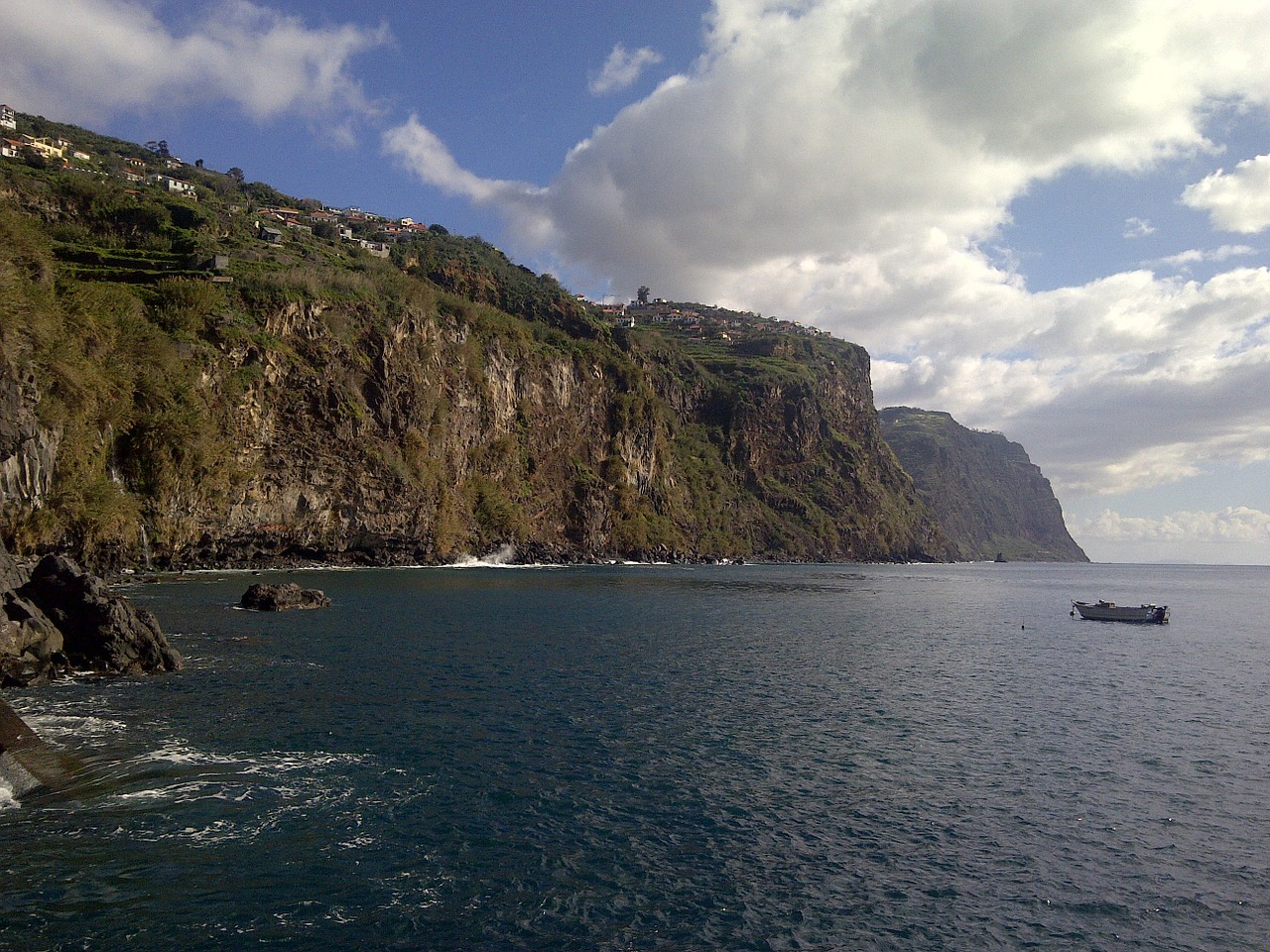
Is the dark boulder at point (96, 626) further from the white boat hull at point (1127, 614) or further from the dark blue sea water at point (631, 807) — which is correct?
the white boat hull at point (1127, 614)

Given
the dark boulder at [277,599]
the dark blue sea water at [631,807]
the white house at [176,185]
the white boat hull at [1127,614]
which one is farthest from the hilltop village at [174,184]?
the white boat hull at [1127,614]

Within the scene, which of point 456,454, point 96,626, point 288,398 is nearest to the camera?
point 96,626

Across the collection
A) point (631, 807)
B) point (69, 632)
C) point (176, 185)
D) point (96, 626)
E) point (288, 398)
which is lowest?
point (631, 807)

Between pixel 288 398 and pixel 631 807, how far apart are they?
86884 mm

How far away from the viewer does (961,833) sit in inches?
655

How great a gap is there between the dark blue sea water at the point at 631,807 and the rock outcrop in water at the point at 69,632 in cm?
206

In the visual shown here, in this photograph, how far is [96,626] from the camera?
98.1ft

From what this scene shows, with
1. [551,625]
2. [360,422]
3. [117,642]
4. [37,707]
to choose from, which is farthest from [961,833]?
[360,422]

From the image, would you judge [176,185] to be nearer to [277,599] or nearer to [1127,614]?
[277,599]

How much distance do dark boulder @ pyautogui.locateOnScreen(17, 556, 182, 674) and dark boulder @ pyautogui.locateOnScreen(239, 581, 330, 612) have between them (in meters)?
18.0

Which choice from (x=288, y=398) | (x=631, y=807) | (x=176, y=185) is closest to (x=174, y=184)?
(x=176, y=185)

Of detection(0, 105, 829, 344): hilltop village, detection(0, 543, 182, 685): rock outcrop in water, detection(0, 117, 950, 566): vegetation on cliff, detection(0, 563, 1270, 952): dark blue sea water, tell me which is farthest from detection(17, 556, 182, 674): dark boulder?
detection(0, 105, 829, 344): hilltop village

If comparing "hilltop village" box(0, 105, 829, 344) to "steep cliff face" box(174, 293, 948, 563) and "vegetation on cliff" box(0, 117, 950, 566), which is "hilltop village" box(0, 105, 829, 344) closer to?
"vegetation on cliff" box(0, 117, 950, 566)

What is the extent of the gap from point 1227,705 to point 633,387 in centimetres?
13841
